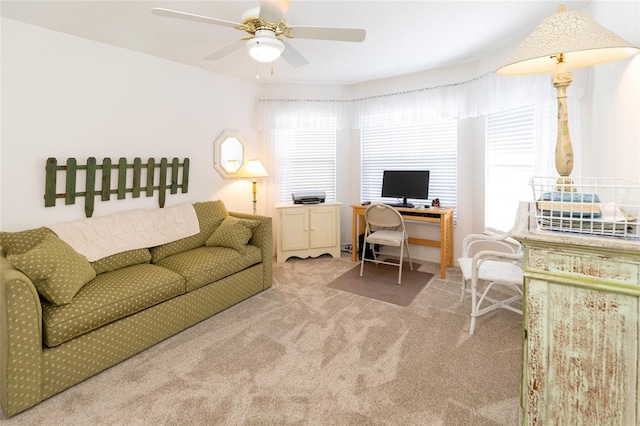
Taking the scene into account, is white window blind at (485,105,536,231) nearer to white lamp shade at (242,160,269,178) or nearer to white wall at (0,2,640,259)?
white wall at (0,2,640,259)

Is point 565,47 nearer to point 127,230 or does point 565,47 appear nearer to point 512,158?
point 512,158

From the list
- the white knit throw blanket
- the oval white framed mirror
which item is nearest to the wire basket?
the white knit throw blanket

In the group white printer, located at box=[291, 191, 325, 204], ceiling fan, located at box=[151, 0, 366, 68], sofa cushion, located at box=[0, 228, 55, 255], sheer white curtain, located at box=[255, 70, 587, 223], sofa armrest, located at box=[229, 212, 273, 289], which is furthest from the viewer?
white printer, located at box=[291, 191, 325, 204]

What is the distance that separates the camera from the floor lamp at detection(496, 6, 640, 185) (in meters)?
1.11

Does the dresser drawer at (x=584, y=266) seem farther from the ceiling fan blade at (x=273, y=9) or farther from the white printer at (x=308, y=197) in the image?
the white printer at (x=308, y=197)

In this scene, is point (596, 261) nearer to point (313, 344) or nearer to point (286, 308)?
point (313, 344)

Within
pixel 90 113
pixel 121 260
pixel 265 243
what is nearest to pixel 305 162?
pixel 265 243

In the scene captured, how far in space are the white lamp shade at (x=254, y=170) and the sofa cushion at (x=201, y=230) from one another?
0.58m

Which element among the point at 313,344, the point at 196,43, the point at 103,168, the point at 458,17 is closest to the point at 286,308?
the point at 313,344

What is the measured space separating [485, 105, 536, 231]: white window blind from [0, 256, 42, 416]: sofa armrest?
370cm

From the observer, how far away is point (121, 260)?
2662 mm

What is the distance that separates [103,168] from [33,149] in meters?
0.51

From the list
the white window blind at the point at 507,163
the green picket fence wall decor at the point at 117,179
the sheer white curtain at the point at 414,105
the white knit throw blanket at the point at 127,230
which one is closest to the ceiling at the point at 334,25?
the sheer white curtain at the point at 414,105

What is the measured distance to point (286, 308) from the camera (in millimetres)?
2920
